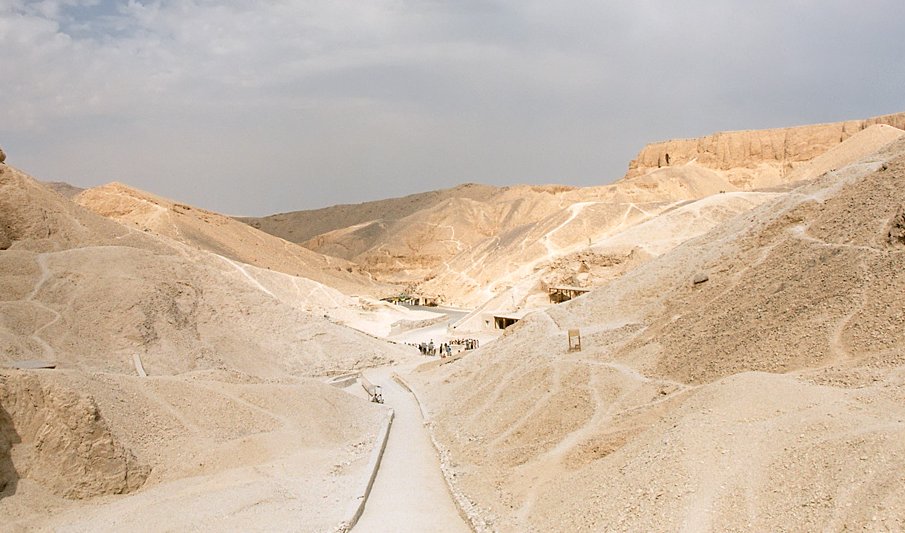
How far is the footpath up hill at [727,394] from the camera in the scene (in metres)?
6.80

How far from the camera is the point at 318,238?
100312 millimetres

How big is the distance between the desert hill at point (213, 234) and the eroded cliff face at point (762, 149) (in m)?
39.1

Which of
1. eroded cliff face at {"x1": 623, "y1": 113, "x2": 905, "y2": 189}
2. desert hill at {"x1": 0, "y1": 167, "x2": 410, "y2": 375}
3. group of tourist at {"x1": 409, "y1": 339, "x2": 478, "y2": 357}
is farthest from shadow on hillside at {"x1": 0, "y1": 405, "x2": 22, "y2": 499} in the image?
eroded cliff face at {"x1": 623, "y1": 113, "x2": 905, "y2": 189}

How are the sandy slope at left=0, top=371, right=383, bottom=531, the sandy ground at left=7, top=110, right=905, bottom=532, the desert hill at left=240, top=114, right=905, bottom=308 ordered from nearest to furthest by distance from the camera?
the sandy ground at left=7, top=110, right=905, bottom=532, the sandy slope at left=0, top=371, right=383, bottom=531, the desert hill at left=240, top=114, right=905, bottom=308

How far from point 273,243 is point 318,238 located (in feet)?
109

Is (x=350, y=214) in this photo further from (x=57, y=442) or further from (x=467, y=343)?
(x=57, y=442)

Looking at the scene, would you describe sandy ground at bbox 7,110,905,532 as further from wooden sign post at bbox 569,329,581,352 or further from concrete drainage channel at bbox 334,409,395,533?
wooden sign post at bbox 569,329,581,352

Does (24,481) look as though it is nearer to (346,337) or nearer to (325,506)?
(325,506)

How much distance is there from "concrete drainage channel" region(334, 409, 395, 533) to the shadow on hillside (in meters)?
4.51

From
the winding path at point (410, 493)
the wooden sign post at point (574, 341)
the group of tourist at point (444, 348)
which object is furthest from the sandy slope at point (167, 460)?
the group of tourist at point (444, 348)

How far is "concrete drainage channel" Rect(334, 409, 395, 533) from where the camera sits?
9922mm

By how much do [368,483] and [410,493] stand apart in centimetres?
73

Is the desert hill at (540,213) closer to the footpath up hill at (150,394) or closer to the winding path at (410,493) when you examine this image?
the footpath up hill at (150,394)

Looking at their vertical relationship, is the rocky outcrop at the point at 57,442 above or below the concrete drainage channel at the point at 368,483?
above
